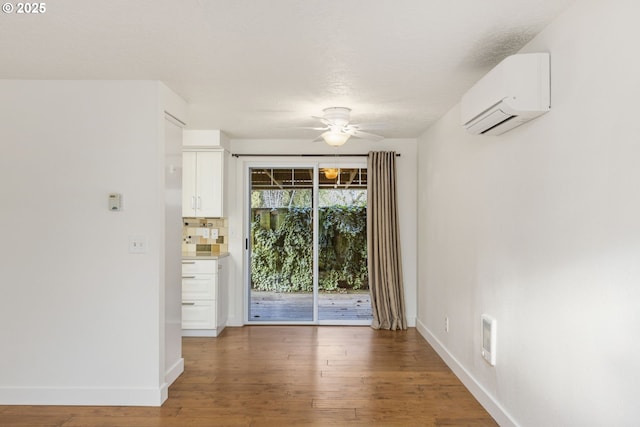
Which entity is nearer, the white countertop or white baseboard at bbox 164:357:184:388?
white baseboard at bbox 164:357:184:388

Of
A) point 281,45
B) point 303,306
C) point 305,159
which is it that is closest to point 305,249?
point 303,306

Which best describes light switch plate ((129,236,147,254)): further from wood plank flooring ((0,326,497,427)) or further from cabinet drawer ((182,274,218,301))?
cabinet drawer ((182,274,218,301))

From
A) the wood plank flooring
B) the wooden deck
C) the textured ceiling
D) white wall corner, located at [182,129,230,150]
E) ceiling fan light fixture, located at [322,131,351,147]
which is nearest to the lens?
the textured ceiling

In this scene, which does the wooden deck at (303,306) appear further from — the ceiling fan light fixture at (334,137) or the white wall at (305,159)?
the ceiling fan light fixture at (334,137)

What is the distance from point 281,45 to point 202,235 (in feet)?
11.4

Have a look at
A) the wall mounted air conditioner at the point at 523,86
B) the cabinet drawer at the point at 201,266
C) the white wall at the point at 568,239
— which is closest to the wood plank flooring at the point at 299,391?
the white wall at the point at 568,239

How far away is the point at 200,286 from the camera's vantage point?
4.98 meters

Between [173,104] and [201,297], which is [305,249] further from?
[173,104]

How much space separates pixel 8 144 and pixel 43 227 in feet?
2.20

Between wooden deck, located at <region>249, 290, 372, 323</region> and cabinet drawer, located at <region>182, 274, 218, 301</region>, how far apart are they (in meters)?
0.80

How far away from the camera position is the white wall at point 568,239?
5.45 ft

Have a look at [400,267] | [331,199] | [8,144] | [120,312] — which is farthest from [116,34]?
[400,267]

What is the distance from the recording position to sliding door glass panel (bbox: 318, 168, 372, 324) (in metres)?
5.67

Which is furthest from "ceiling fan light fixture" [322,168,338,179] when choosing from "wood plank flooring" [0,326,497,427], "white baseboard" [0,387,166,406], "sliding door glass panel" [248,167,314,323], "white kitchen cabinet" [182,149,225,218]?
"white baseboard" [0,387,166,406]
